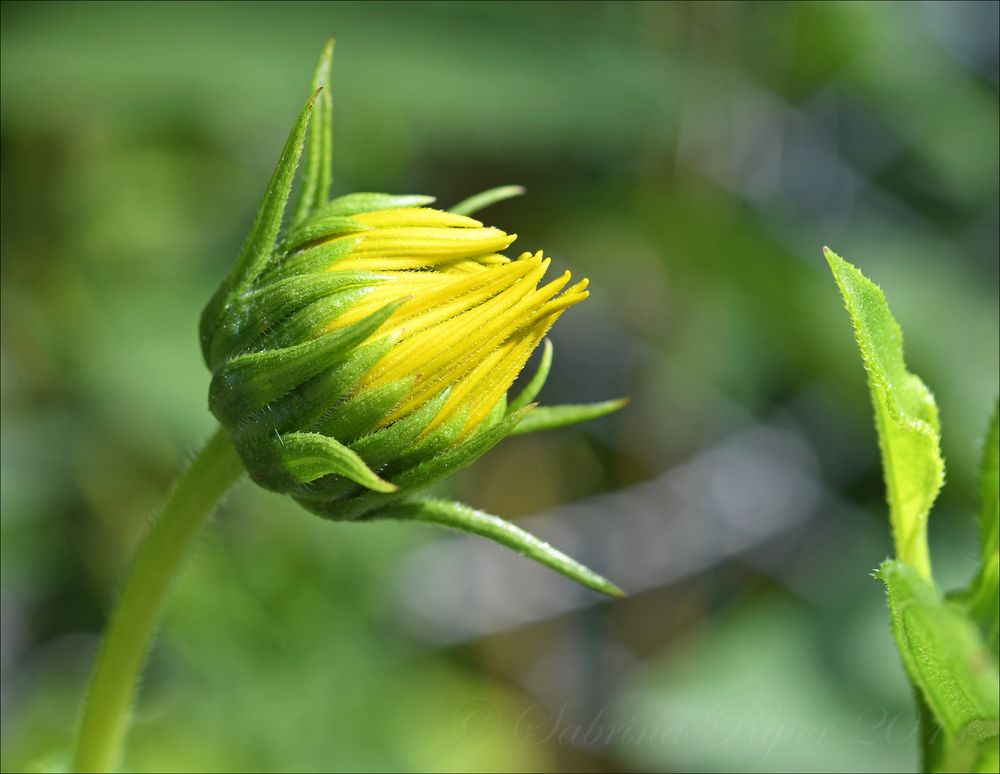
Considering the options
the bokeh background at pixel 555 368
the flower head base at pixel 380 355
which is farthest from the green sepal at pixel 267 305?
the bokeh background at pixel 555 368

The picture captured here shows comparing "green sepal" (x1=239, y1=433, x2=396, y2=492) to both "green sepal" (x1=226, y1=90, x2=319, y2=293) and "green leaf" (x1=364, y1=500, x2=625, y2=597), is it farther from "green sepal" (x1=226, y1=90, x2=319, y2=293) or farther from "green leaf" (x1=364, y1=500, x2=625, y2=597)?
"green sepal" (x1=226, y1=90, x2=319, y2=293)

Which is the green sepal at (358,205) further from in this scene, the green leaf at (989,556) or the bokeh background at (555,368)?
the bokeh background at (555,368)

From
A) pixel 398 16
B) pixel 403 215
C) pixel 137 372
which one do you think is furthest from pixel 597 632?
pixel 403 215

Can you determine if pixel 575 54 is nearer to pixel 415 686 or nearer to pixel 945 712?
pixel 415 686

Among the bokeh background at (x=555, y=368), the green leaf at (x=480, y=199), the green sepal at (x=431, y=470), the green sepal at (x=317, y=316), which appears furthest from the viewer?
the bokeh background at (x=555, y=368)

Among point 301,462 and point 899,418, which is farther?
point 301,462

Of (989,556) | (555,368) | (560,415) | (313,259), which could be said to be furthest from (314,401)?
(555,368)

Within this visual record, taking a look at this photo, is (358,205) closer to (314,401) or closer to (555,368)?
(314,401)
